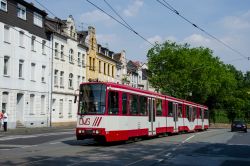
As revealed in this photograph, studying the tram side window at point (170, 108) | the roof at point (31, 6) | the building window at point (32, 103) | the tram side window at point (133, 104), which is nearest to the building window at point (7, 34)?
the roof at point (31, 6)

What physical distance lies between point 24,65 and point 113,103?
25.3 metres

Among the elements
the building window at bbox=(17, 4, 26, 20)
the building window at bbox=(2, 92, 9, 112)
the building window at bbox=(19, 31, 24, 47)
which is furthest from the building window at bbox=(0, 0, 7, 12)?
the building window at bbox=(2, 92, 9, 112)

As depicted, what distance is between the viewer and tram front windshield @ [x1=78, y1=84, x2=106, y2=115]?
22125 millimetres

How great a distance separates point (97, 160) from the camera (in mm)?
15531

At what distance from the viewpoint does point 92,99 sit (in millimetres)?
22406

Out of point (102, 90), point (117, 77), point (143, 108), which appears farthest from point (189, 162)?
point (117, 77)

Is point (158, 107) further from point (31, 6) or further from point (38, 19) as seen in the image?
point (38, 19)

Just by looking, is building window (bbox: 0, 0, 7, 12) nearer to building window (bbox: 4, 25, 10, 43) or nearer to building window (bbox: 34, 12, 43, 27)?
building window (bbox: 4, 25, 10, 43)

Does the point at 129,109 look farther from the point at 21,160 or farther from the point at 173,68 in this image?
the point at 173,68

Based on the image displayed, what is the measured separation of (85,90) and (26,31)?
989 inches

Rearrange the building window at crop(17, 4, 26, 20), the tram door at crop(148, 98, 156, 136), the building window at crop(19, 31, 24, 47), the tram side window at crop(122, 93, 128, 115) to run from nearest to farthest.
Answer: the tram side window at crop(122, 93, 128, 115), the tram door at crop(148, 98, 156, 136), the building window at crop(17, 4, 26, 20), the building window at crop(19, 31, 24, 47)

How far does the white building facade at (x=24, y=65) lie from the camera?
42.6 metres

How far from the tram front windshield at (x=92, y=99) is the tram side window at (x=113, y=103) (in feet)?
1.22

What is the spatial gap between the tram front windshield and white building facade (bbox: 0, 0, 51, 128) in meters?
20.8
